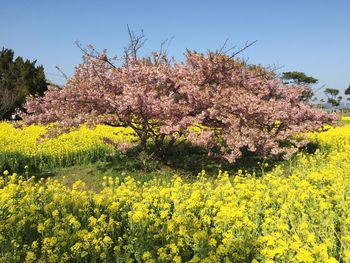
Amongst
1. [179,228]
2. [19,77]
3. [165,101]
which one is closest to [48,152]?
[165,101]

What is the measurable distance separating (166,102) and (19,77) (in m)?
27.8

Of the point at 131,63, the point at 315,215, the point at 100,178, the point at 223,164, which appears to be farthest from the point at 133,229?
the point at 223,164

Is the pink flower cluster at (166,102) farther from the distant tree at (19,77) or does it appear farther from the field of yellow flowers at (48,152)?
the distant tree at (19,77)

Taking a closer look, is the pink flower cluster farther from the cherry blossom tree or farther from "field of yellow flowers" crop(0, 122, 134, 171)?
"field of yellow flowers" crop(0, 122, 134, 171)

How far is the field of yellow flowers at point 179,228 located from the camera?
4.72 meters

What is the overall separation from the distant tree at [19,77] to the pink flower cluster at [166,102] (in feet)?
71.7

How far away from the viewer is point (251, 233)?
577 cm

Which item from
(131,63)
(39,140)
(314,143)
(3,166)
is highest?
(131,63)

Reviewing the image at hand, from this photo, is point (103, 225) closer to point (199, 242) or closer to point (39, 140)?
point (199, 242)

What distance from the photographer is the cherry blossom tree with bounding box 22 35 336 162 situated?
436 inches

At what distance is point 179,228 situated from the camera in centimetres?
538

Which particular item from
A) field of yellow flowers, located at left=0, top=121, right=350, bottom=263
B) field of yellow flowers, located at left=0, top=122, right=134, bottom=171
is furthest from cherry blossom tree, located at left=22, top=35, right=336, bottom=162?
field of yellow flowers, located at left=0, top=121, right=350, bottom=263

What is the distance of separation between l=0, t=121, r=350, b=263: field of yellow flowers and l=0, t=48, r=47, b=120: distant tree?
1049 inches

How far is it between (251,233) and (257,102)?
21.7ft
